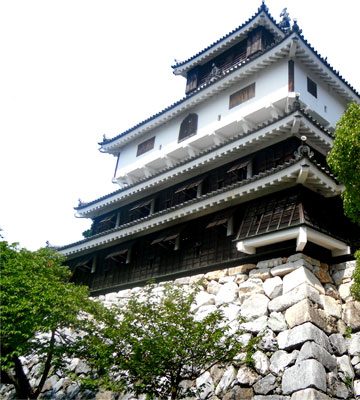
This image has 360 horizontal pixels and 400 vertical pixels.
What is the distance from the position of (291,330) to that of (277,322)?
0.57 metres

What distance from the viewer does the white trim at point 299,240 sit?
39.1 ft

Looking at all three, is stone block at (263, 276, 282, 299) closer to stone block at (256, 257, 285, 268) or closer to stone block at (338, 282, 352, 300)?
stone block at (256, 257, 285, 268)

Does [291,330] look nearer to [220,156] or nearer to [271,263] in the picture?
[271,263]

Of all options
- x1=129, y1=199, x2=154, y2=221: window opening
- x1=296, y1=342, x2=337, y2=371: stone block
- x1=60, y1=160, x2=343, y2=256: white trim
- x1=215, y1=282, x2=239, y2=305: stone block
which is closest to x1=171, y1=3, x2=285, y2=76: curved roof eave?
x1=129, y1=199, x2=154, y2=221: window opening

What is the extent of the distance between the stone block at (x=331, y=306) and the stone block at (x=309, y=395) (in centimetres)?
266

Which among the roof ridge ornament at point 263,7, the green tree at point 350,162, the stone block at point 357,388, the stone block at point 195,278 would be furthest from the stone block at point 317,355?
the roof ridge ornament at point 263,7

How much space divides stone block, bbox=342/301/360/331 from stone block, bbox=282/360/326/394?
209cm

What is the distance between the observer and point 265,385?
33.4 feet

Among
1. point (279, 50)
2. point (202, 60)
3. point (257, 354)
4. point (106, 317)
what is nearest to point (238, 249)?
point (257, 354)

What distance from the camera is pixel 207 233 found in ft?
51.7

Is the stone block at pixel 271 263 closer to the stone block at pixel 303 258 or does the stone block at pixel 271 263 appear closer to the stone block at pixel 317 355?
the stone block at pixel 303 258

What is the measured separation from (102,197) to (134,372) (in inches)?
537

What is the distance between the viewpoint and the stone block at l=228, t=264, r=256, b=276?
44.2 feet

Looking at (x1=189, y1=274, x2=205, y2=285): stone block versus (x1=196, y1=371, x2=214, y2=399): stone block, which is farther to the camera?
(x1=189, y1=274, x2=205, y2=285): stone block
